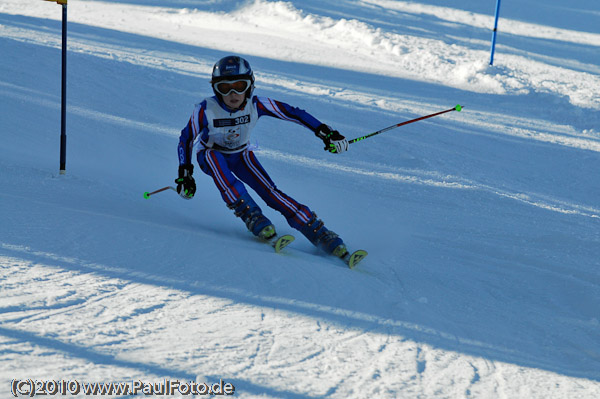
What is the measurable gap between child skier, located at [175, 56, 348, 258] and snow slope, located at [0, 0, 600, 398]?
184 millimetres

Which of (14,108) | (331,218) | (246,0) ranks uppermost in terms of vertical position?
(246,0)

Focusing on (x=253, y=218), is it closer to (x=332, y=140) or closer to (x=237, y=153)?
(x=237, y=153)

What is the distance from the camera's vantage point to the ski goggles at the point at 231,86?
4320 mm

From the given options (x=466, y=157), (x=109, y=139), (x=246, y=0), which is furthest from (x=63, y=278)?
(x=246, y=0)

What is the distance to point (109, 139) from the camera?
6.54 meters

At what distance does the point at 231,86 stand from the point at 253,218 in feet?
3.08

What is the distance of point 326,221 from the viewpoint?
17.3ft

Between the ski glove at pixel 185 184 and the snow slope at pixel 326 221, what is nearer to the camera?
the snow slope at pixel 326 221

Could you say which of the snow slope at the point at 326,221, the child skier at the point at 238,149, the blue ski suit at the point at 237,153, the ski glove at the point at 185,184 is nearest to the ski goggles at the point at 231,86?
the child skier at the point at 238,149

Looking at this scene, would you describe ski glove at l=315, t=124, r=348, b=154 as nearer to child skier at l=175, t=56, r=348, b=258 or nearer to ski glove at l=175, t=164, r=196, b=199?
child skier at l=175, t=56, r=348, b=258

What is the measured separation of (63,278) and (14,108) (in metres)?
4.36

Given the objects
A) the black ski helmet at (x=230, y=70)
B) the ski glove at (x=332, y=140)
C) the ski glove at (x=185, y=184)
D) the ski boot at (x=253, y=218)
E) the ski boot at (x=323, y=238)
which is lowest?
the ski boot at (x=323, y=238)

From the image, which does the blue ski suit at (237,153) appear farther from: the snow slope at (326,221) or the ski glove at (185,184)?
the snow slope at (326,221)

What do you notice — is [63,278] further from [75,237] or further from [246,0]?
[246,0]
